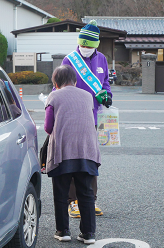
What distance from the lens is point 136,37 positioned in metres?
36.2

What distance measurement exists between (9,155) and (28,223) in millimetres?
735

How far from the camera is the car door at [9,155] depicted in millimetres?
2521

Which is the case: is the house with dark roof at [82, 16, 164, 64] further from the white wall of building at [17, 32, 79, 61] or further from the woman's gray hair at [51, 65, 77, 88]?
the woman's gray hair at [51, 65, 77, 88]

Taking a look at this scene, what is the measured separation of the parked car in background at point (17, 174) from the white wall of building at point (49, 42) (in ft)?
78.9

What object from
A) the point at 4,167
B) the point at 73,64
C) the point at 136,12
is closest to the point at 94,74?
the point at 73,64

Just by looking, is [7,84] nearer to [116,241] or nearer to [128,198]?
[116,241]

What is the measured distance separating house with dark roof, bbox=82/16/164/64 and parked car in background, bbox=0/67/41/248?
31951mm

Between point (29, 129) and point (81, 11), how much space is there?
5295 centimetres

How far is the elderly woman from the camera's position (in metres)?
3.31

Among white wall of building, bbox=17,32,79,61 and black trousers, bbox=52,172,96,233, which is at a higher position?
white wall of building, bbox=17,32,79,61

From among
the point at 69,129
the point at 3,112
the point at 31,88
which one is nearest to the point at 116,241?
the point at 69,129

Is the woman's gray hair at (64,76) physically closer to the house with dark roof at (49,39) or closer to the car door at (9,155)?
the car door at (9,155)

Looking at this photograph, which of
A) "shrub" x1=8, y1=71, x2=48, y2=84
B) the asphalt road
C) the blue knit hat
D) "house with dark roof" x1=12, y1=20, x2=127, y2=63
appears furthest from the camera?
Result: "house with dark roof" x1=12, y1=20, x2=127, y2=63

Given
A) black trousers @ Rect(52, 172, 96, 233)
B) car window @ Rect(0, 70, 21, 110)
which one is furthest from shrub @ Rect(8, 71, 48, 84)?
black trousers @ Rect(52, 172, 96, 233)
